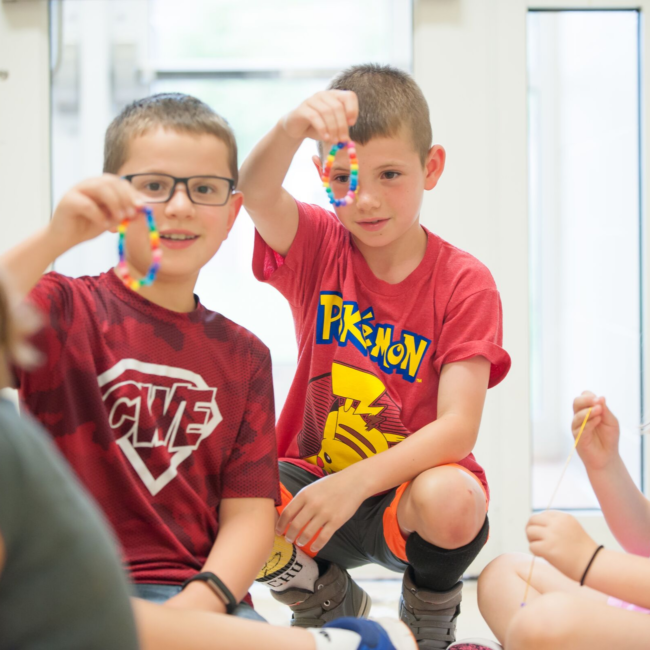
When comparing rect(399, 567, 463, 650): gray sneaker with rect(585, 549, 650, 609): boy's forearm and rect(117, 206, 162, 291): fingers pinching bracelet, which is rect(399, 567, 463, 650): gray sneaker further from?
rect(117, 206, 162, 291): fingers pinching bracelet

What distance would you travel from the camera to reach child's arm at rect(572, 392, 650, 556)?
3.77 ft

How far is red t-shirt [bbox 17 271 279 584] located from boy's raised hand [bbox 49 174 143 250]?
A: 85mm

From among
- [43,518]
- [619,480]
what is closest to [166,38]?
[619,480]

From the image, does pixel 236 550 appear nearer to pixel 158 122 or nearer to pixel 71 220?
pixel 71 220

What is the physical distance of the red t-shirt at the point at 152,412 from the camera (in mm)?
914

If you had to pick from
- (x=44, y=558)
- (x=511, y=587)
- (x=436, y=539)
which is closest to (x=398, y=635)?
(x=436, y=539)

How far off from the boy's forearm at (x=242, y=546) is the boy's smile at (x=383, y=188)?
419 mm

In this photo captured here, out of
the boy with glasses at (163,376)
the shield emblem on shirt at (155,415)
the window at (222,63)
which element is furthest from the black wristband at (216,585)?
the window at (222,63)

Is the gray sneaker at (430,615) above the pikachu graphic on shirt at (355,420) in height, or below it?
below

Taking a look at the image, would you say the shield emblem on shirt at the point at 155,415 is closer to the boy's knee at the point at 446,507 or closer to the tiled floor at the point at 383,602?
the boy's knee at the point at 446,507

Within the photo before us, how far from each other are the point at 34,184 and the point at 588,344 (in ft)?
4.14

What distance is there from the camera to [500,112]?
1654mm

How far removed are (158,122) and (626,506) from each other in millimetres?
842

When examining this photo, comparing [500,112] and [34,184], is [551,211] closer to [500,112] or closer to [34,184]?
[500,112]
